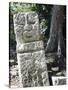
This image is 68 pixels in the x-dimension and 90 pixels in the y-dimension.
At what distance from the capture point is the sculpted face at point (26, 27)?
1490 millimetres

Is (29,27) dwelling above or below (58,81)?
above

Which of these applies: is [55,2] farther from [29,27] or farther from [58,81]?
[58,81]

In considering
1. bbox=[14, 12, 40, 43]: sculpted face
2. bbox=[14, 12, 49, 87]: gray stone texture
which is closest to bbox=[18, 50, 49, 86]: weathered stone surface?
bbox=[14, 12, 49, 87]: gray stone texture

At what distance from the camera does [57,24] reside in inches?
60.8

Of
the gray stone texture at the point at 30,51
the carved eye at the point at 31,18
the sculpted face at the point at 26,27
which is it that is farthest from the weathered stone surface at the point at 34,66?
the carved eye at the point at 31,18

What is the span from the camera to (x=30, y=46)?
4.94 feet

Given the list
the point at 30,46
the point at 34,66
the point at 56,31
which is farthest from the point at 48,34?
the point at 34,66

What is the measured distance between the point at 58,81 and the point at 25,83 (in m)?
0.27

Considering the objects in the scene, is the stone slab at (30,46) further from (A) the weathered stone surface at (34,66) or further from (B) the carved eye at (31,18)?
(B) the carved eye at (31,18)

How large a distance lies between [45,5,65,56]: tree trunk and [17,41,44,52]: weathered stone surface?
64mm

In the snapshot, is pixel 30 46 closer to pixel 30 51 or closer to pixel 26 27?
pixel 30 51

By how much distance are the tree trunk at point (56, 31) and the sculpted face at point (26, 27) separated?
4.5 inches

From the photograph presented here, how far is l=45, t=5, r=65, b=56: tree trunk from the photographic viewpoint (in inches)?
60.2

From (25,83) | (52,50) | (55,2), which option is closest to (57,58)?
(52,50)
